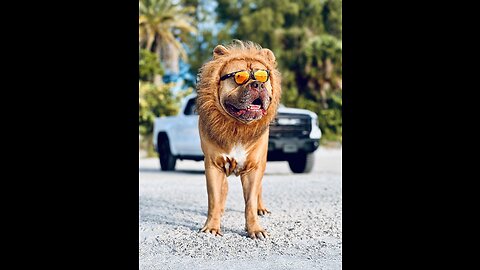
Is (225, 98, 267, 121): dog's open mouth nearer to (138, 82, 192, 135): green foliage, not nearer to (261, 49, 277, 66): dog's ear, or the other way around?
(261, 49, 277, 66): dog's ear

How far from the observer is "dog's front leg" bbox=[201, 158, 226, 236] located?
515 cm

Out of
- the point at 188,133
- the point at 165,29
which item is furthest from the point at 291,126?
the point at 165,29

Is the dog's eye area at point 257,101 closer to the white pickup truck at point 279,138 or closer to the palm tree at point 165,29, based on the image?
the white pickup truck at point 279,138

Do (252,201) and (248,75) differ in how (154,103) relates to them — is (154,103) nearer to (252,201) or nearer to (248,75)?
(252,201)

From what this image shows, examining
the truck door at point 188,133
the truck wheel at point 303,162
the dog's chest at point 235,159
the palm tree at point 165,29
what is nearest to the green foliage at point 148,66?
the palm tree at point 165,29

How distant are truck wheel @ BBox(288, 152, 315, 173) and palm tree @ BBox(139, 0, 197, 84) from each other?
10327 millimetres

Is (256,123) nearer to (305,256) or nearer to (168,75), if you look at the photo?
(305,256)

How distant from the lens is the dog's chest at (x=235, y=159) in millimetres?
5070

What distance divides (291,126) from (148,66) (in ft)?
30.4

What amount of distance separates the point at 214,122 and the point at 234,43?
0.75 metres

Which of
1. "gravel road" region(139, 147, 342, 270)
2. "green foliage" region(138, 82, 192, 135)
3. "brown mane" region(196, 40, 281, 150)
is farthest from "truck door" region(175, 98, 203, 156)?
"green foliage" region(138, 82, 192, 135)

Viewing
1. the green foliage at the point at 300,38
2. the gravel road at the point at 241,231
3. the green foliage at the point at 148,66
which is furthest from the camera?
the green foliage at the point at 300,38
